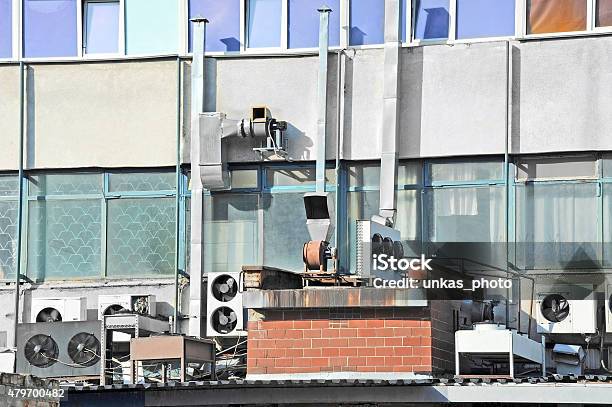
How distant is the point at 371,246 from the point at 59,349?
5211mm

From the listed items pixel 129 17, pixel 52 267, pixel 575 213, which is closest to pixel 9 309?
pixel 52 267

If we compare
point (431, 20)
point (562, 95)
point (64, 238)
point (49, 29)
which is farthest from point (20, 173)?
point (562, 95)

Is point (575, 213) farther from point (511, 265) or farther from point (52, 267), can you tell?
point (52, 267)

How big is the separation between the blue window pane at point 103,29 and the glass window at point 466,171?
221 inches

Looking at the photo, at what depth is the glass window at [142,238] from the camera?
29.6m

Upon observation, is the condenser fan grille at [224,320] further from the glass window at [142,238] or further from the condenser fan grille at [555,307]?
the condenser fan grille at [555,307]

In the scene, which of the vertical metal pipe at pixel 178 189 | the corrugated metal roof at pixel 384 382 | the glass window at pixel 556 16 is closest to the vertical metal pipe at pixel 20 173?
the vertical metal pipe at pixel 178 189

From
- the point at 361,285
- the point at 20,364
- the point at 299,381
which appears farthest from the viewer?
the point at 20,364

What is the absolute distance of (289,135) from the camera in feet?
96.2

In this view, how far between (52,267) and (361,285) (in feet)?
20.2

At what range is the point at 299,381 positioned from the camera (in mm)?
24469

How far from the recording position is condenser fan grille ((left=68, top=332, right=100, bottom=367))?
27737mm

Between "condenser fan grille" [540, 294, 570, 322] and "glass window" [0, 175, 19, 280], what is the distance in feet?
28.1

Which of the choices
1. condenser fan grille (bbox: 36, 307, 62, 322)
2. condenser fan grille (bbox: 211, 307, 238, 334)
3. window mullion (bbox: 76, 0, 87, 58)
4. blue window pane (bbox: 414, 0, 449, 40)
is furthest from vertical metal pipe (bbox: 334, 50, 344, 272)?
condenser fan grille (bbox: 36, 307, 62, 322)
